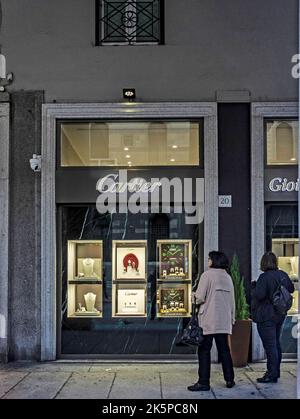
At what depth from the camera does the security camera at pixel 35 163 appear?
884cm

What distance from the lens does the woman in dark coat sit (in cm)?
755

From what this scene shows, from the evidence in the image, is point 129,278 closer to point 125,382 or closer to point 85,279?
point 85,279

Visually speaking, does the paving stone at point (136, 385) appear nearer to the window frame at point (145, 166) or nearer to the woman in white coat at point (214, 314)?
the woman in white coat at point (214, 314)

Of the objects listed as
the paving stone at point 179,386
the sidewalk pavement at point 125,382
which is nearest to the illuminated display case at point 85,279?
the sidewalk pavement at point 125,382

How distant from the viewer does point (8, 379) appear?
7.92m

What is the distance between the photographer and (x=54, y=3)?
917 centimetres

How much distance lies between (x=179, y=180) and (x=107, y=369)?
3.06m

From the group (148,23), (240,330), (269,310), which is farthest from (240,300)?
(148,23)

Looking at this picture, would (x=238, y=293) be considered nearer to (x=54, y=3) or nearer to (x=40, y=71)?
(x=40, y=71)

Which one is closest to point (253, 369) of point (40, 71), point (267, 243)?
point (267, 243)

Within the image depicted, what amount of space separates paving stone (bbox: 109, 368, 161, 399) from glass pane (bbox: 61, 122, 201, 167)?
3170mm

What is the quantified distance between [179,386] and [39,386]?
184 centimetres

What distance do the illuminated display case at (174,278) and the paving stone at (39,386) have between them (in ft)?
6.49

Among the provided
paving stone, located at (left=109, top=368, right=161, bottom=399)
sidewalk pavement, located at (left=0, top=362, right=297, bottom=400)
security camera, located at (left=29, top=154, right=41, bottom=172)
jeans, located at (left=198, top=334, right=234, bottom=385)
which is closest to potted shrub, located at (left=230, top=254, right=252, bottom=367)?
sidewalk pavement, located at (left=0, top=362, right=297, bottom=400)
